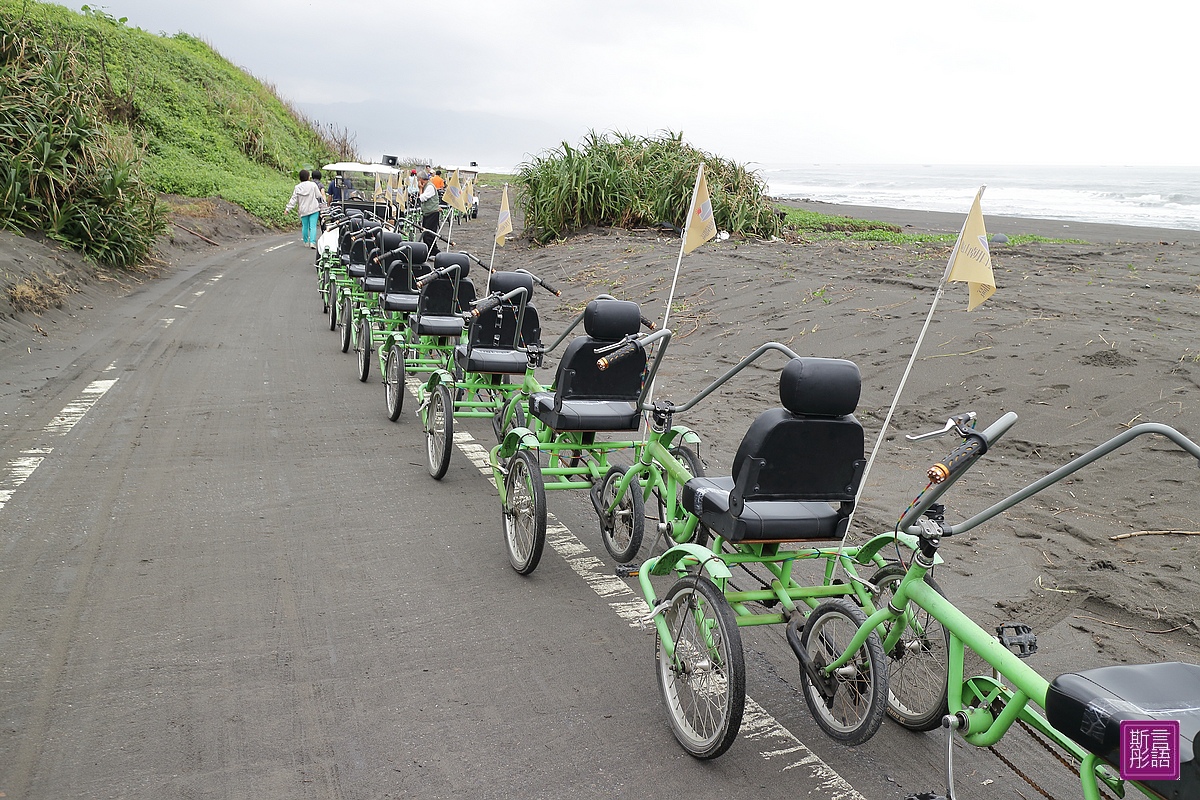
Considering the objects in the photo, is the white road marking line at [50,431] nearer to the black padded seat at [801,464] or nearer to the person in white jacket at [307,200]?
the black padded seat at [801,464]

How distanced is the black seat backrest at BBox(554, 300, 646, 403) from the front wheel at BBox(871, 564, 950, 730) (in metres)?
2.14

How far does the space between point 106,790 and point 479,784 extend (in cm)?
126

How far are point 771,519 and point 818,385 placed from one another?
58 cm

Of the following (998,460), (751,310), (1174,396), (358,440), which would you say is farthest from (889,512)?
(751,310)

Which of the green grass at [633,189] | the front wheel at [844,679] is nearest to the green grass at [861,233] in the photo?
the green grass at [633,189]

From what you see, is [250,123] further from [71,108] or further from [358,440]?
[358,440]

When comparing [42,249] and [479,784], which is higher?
[42,249]

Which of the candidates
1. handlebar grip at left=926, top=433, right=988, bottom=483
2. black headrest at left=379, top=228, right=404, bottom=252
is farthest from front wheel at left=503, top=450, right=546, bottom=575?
black headrest at left=379, top=228, right=404, bottom=252

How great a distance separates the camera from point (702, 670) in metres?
3.57

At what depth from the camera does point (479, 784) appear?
3287 millimetres

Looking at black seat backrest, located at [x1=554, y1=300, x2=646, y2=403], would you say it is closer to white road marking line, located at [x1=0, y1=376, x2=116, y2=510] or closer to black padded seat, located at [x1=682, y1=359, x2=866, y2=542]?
black padded seat, located at [x1=682, y1=359, x2=866, y2=542]

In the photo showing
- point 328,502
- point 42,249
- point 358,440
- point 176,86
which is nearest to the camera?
point 328,502

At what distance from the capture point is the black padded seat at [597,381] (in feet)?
18.0

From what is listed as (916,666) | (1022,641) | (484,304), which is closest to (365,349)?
(484,304)
